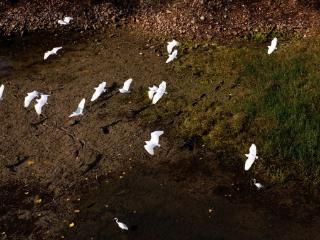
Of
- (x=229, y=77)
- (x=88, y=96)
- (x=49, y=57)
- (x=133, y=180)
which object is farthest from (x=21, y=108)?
(x=229, y=77)

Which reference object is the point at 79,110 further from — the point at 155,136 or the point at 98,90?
the point at 155,136

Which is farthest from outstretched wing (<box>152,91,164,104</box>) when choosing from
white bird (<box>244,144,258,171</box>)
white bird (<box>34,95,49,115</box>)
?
white bird (<box>244,144,258,171</box>)

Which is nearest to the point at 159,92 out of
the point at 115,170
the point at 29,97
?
the point at 115,170

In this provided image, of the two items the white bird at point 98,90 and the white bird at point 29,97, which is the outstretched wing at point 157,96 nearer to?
the white bird at point 98,90

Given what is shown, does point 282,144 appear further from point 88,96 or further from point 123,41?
point 123,41

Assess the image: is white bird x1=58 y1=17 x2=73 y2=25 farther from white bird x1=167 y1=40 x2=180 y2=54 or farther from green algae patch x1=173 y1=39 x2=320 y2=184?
green algae patch x1=173 y1=39 x2=320 y2=184
